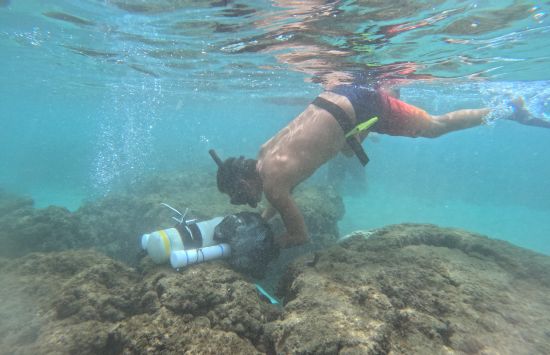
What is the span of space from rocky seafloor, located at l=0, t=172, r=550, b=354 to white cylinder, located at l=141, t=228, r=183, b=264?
0.17 metres

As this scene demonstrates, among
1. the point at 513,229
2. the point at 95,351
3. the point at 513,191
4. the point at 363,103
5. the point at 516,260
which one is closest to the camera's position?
the point at 95,351

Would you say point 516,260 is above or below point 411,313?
below

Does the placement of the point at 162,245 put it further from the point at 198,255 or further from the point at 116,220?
the point at 116,220

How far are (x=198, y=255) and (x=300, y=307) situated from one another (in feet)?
6.26

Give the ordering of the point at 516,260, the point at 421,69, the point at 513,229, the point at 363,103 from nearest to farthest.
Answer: the point at 516,260 → the point at 363,103 → the point at 421,69 → the point at 513,229

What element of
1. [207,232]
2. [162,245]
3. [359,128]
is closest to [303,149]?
[359,128]

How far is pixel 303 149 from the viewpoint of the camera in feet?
16.8

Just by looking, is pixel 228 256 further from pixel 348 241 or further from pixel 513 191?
pixel 513 191

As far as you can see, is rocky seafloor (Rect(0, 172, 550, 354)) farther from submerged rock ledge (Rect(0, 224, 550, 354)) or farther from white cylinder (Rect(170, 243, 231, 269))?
white cylinder (Rect(170, 243, 231, 269))

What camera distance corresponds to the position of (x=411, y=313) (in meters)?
3.20

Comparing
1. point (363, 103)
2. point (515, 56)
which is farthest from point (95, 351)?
point (515, 56)

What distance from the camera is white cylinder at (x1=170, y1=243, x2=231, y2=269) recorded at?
14.4 feet

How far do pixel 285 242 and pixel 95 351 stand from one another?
2937mm

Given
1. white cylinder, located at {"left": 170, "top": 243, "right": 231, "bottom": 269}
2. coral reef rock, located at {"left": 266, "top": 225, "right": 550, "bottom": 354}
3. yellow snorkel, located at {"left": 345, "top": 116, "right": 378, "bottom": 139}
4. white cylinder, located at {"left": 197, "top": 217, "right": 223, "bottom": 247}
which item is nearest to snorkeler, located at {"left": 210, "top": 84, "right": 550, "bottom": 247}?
yellow snorkel, located at {"left": 345, "top": 116, "right": 378, "bottom": 139}
